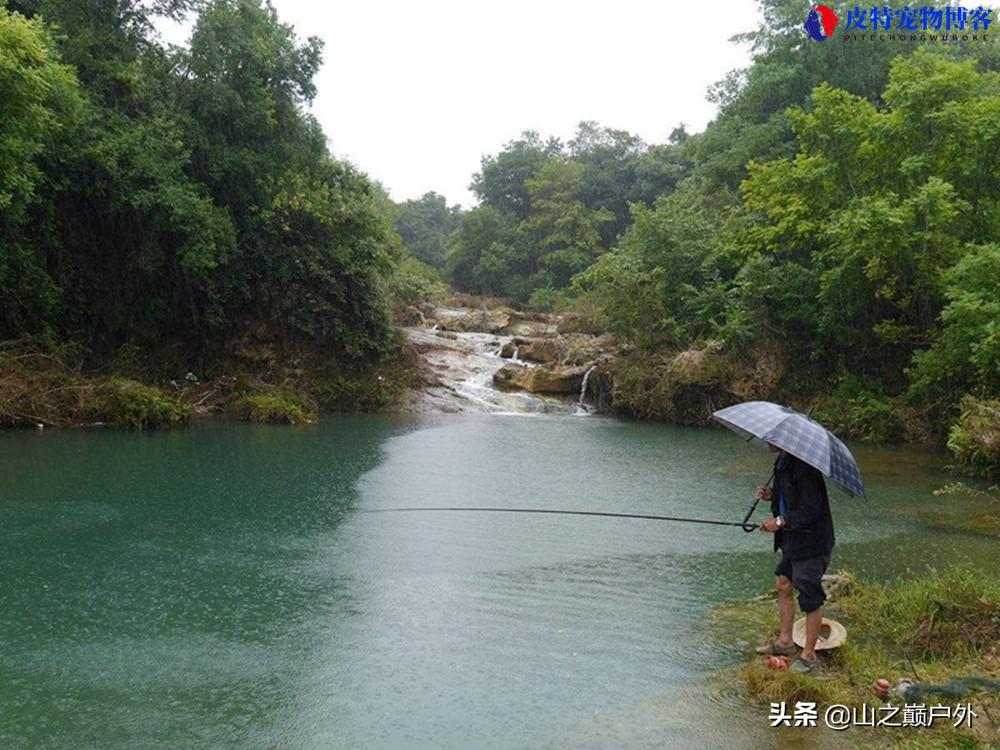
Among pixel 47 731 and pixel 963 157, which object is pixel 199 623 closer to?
pixel 47 731

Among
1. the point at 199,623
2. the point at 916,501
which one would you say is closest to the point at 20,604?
the point at 199,623

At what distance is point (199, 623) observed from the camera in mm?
5043

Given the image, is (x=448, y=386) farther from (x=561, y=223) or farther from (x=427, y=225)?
(x=427, y=225)

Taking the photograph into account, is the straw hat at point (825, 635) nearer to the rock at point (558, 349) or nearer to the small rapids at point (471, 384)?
the small rapids at point (471, 384)

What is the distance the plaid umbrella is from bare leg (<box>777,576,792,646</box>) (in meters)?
0.61

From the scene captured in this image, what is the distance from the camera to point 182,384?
57.8ft

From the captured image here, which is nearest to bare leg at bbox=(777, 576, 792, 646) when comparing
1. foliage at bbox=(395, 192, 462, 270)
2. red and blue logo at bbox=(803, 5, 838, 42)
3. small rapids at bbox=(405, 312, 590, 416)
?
small rapids at bbox=(405, 312, 590, 416)

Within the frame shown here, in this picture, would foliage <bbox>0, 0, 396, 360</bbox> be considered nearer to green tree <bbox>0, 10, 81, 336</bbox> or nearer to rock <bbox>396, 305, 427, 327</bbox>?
green tree <bbox>0, 10, 81, 336</bbox>

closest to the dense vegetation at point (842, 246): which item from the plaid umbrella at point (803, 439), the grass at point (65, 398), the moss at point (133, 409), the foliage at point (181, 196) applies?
the foliage at point (181, 196)

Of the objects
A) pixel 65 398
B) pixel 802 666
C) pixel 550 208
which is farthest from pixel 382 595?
pixel 550 208

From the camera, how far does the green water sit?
375 cm

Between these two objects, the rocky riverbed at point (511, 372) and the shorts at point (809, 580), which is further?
the rocky riverbed at point (511, 372)

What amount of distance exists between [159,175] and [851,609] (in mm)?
14627

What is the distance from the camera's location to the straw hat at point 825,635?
169 inches
